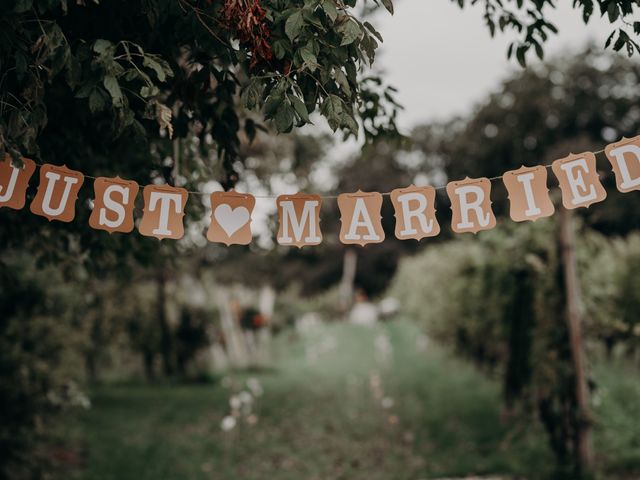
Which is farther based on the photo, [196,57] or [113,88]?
[196,57]

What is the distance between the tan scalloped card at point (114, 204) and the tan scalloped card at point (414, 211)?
62.1 inches

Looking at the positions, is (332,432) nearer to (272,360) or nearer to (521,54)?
(521,54)

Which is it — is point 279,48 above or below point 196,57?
below

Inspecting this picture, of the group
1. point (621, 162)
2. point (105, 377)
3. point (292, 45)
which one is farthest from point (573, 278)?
point (105, 377)

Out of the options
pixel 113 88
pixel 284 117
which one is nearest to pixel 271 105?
pixel 284 117

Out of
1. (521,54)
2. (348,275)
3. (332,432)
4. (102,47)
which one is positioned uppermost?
(348,275)

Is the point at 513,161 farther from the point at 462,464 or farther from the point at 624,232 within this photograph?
the point at 462,464

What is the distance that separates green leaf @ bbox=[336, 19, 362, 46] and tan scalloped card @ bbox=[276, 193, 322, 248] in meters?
1.23

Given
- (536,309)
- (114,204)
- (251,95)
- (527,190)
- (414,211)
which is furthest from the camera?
(536,309)

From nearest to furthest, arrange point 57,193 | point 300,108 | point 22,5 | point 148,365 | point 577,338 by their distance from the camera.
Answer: point 22,5 < point 300,108 < point 57,193 < point 577,338 < point 148,365

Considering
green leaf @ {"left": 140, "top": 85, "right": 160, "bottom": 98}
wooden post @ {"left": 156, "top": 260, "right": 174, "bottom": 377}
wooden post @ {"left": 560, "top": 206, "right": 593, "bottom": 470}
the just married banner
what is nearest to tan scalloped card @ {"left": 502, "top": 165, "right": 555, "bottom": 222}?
the just married banner

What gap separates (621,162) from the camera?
3.90 metres

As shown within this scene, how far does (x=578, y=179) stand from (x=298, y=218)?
5.52ft

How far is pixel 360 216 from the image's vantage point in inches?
168
